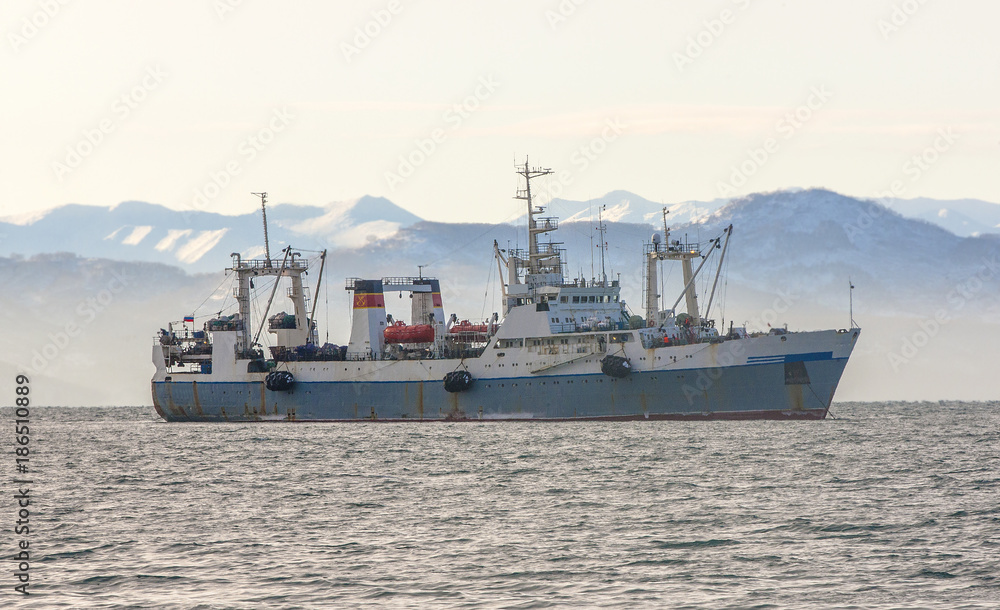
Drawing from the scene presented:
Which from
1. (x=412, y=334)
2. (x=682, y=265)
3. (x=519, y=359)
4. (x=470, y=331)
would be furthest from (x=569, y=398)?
(x=412, y=334)

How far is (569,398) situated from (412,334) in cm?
1361

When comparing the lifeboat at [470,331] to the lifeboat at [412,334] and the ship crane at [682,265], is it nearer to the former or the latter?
the lifeboat at [412,334]

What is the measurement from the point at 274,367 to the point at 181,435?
10644mm

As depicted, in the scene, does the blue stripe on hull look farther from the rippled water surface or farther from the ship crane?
the rippled water surface

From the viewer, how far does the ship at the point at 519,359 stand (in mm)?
62688

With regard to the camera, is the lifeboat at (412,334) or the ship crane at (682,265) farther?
the lifeboat at (412,334)

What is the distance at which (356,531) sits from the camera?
30641 millimetres

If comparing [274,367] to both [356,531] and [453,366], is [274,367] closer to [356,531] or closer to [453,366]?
[453,366]

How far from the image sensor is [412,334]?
7512 cm

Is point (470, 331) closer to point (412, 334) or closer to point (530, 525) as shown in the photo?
point (412, 334)

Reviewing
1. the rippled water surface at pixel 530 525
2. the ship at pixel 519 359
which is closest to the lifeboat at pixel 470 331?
the ship at pixel 519 359

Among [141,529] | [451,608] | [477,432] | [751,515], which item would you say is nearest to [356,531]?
[141,529]

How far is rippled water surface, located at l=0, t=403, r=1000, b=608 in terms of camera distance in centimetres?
2364

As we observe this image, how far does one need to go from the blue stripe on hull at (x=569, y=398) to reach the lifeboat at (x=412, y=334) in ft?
11.3
